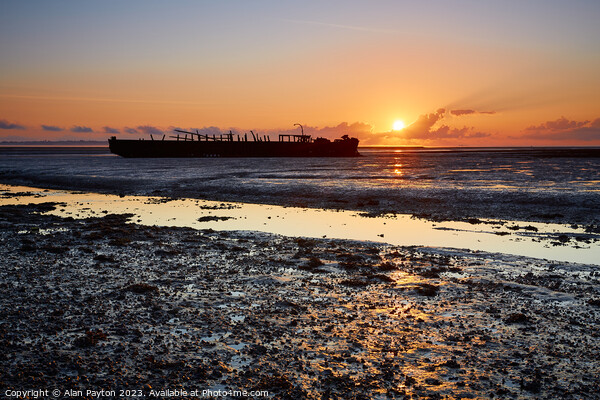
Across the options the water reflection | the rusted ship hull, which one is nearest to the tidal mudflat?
the water reflection

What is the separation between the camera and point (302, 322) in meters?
7.41

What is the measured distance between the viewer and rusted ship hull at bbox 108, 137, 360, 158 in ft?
290

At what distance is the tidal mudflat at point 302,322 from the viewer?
5.57 metres

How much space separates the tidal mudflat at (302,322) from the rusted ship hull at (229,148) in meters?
79.5

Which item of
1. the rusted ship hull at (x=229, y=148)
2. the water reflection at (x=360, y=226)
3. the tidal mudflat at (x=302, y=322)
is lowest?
the tidal mudflat at (x=302, y=322)

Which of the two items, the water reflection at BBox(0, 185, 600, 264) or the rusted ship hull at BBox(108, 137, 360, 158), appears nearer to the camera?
the water reflection at BBox(0, 185, 600, 264)

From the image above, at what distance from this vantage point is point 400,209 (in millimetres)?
22422

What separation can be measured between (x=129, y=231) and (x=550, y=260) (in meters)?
13.5

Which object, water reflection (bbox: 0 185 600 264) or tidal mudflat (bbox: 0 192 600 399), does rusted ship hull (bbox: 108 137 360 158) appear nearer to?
water reflection (bbox: 0 185 600 264)

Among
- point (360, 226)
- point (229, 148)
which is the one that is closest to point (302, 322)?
point (360, 226)

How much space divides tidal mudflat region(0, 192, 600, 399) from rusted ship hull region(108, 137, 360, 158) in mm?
79532

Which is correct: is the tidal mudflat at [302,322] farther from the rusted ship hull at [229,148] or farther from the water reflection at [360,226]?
the rusted ship hull at [229,148]

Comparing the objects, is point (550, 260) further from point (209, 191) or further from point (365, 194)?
point (209, 191)

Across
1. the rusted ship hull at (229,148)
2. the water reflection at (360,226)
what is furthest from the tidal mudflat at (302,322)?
the rusted ship hull at (229,148)
